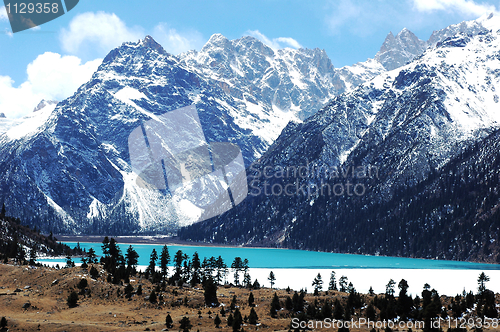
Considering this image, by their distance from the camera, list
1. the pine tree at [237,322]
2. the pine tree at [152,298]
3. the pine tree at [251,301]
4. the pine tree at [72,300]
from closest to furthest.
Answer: the pine tree at [237,322]
the pine tree at [72,300]
the pine tree at [152,298]
the pine tree at [251,301]

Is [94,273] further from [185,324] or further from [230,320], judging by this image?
[230,320]

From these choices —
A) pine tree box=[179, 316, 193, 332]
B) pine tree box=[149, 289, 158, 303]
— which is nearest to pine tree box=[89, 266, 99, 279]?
pine tree box=[149, 289, 158, 303]

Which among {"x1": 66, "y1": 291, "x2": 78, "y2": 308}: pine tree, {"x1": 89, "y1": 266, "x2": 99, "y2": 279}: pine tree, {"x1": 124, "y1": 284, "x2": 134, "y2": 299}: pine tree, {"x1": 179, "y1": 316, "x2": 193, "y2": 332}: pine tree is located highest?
{"x1": 89, "y1": 266, "x2": 99, "y2": 279}: pine tree

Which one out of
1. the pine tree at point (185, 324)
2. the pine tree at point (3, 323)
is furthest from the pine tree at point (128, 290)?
the pine tree at point (3, 323)

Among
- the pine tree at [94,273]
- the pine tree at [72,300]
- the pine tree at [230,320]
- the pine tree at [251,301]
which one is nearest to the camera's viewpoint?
the pine tree at [230,320]

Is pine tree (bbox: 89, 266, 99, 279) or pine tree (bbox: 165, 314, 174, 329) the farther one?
pine tree (bbox: 89, 266, 99, 279)

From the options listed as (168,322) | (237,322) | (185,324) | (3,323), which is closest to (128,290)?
(168,322)

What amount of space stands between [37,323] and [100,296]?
56.4 ft

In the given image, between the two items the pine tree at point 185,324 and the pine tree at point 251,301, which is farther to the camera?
the pine tree at point 251,301

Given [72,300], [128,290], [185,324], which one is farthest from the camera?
[128,290]

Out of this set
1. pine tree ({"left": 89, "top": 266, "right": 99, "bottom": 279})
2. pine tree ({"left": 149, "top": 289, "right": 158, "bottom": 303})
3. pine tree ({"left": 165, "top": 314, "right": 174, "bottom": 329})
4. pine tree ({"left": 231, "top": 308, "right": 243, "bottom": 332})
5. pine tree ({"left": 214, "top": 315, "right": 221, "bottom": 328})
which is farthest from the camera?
pine tree ({"left": 89, "top": 266, "right": 99, "bottom": 279})

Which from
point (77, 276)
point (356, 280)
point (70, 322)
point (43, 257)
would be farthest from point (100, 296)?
point (43, 257)

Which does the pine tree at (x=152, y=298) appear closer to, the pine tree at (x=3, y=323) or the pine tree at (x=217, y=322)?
the pine tree at (x=217, y=322)

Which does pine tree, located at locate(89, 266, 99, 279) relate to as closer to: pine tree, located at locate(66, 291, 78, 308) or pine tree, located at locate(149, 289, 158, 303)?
pine tree, located at locate(66, 291, 78, 308)
